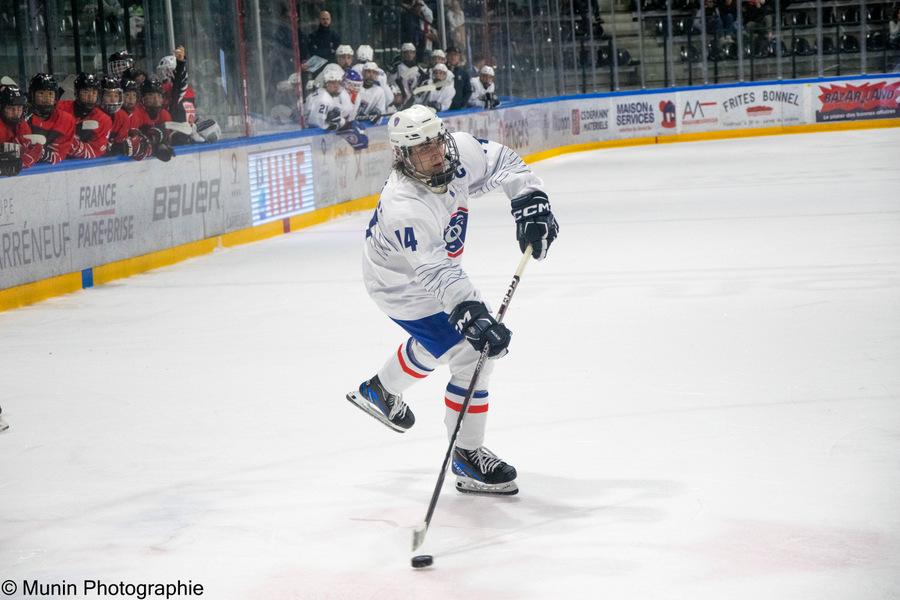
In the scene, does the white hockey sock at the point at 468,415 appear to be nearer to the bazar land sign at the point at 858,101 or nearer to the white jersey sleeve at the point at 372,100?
the white jersey sleeve at the point at 372,100

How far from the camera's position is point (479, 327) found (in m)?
3.56

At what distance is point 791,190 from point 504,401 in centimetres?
844

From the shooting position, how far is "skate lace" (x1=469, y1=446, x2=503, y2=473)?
394 cm

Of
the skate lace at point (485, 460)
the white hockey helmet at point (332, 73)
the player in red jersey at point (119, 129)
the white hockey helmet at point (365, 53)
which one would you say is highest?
the white hockey helmet at point (365, 53)

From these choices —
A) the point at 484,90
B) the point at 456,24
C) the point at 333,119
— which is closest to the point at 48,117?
the point at 333,119

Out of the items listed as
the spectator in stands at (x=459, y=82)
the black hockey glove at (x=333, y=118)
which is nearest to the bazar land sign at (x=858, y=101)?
the spectator in stands at (x=459, y=82)

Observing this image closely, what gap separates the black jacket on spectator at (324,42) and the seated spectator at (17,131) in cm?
607

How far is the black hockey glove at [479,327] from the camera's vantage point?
355cm

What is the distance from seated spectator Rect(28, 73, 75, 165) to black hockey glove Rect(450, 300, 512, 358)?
19.8 ft

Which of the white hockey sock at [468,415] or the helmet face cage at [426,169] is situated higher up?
the helmet face cage at [426,169]

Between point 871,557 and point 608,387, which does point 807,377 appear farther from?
point 871,557

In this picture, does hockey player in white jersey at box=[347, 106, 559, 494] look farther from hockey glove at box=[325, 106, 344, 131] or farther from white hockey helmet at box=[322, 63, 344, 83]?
white hockey helmet at box=[322, 63, 344, 83]

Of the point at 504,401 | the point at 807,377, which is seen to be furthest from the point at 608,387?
the point at 807,377

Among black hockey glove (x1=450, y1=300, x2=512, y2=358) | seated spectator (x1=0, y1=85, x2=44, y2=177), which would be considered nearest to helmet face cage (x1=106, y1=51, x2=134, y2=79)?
seated spectator (x1=0, y1=85, x2=44, y2=177)
